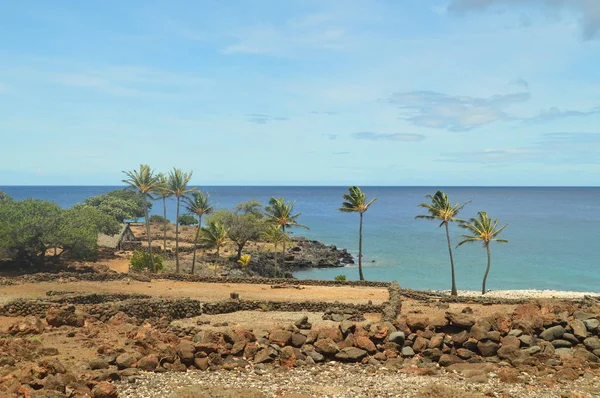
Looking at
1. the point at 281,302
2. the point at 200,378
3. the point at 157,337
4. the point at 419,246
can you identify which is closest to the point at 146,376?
the point at 200,378

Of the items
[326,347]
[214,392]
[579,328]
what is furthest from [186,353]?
[579,328]

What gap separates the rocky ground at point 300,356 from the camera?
51.5ft

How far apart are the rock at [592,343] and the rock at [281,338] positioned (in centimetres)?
1219

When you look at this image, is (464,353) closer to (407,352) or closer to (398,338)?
(407,352)

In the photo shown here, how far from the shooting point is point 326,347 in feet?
64.6

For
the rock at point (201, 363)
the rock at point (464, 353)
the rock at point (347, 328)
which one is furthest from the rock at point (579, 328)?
the rock at point (201, 363)

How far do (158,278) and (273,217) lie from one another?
13.7m

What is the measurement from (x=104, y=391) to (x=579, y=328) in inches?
738

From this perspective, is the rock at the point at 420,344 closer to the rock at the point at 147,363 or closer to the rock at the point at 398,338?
the rock at the point at 398,338

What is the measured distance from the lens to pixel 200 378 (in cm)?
1688

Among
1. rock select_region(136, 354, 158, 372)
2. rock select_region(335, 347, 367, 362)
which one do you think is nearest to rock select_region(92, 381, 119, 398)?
rock select_region(136, 354, 158, 372)

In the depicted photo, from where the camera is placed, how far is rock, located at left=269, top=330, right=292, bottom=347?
20.2 metres

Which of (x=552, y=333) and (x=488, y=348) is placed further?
(x=552, y=333)

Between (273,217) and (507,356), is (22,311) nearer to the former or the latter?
(507,356)
